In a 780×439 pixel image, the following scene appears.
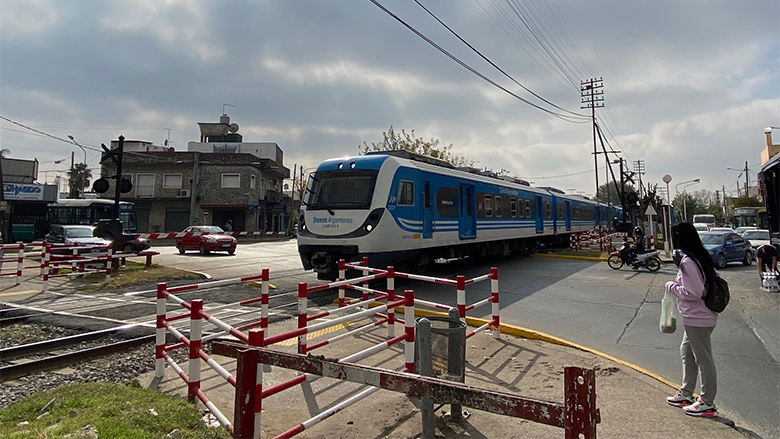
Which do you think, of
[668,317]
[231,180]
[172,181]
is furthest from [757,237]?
[172,181]

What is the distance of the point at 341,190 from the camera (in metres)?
10.4

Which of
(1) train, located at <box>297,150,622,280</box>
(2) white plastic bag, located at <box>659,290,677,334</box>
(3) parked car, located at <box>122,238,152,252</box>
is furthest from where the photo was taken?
(3) parked car, located at <box>122,238,152,252</box>

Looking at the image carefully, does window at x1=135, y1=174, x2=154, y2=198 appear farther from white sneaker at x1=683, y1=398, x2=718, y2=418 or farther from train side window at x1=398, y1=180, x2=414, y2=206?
white sneaker at x1=683, y1=398, x2=718, y2=418

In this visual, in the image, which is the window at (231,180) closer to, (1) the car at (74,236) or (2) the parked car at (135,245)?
(2) the parked car at (135,245)

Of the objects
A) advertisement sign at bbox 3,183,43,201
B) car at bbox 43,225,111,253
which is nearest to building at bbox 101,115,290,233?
advertisement sign at bbox 3,183,43,201

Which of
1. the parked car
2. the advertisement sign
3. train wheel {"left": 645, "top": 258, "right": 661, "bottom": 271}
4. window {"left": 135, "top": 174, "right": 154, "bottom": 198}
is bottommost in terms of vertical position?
train wheel {"left": 645, "top": 258, "right": 661, "bottom": 271}

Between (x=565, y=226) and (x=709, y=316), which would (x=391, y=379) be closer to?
(x=709, y=316)

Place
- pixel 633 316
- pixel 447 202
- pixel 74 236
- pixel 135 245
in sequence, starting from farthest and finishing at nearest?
pixel 135 245, pixel 74 236, pixel 447 202, pixel 633 316

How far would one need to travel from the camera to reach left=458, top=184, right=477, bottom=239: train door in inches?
507

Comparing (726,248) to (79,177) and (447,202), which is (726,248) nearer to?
(447,202)

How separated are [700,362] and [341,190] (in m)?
7.94

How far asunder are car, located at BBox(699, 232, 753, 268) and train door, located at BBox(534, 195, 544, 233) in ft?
20.2

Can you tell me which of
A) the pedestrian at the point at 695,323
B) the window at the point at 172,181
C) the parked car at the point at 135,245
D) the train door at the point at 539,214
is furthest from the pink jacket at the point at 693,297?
the window at the point at 172,181

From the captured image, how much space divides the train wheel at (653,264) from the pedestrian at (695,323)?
39.1 feet
